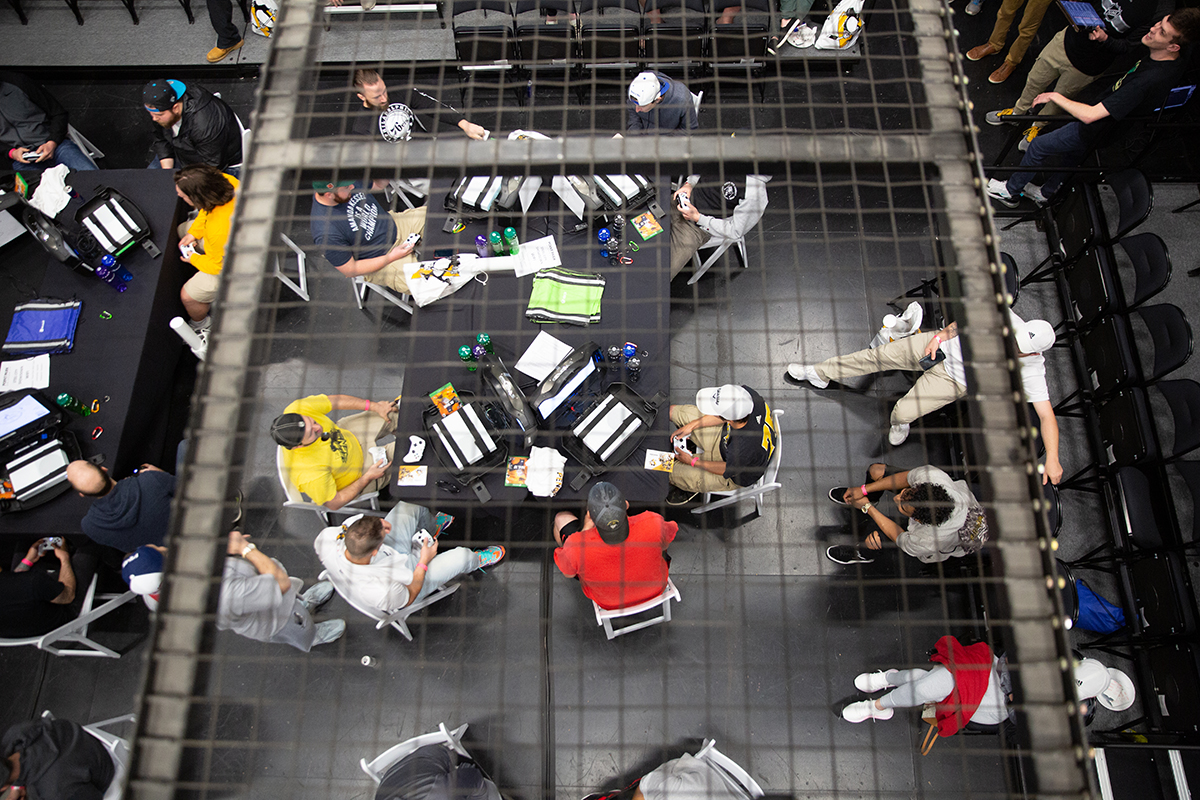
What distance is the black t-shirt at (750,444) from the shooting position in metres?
3.78

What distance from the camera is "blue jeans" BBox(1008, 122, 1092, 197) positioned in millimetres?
4891

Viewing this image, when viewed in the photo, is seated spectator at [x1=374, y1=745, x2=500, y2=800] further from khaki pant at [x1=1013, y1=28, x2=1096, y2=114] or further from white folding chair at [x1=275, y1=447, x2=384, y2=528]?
khaki pant at [x1=1013, y1=28, x2=1096, y2=114]

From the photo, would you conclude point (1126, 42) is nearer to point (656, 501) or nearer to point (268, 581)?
point (656, 501)

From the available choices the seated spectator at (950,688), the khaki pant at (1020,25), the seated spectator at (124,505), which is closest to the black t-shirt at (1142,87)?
the khaki pant at (1020,25)

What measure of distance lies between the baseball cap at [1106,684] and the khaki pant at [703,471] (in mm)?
2189

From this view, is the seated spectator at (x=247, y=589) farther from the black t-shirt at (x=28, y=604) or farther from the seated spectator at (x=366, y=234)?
the seated spectator at (x=366, y=234)

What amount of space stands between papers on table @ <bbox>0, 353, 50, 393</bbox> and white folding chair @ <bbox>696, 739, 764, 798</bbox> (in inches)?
185

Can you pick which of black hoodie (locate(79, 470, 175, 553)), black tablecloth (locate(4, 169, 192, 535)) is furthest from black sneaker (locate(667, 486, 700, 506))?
black tablecloth (locate(4, 169, 192, 535))

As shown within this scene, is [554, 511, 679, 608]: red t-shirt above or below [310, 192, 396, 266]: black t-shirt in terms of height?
below

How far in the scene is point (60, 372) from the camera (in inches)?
163

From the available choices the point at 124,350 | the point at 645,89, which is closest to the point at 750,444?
the point at 645,89

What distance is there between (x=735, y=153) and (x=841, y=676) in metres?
3.71

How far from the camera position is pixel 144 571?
11.5ft

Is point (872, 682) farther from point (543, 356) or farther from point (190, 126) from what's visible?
point (190, 126)
